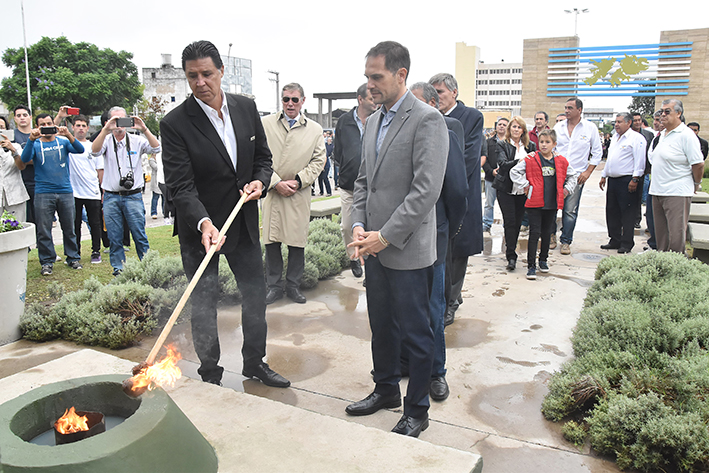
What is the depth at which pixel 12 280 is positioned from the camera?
14.4 feet

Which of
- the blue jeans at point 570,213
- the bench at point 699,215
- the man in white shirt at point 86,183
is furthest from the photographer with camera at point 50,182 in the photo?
the bench at point 699,215

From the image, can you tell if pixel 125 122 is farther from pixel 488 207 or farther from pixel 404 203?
pixel 488 207

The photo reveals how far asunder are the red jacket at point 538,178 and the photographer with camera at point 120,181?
4574 millimetres

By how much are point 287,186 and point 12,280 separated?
2.58 metres

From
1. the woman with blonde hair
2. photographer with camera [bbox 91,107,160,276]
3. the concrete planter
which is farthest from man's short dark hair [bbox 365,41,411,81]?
the woman with blonde hair

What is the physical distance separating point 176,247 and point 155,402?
641 cm

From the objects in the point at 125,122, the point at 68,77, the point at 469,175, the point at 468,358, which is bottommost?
the point at 468,358

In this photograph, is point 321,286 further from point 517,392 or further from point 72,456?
point 72,456

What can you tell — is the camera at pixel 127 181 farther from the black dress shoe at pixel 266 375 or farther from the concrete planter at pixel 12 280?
the black dress shoe at pixel 266 375

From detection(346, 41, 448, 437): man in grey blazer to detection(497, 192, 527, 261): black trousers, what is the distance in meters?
4.00

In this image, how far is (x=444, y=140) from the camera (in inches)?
112

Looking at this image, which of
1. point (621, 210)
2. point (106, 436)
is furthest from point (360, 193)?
point (621, 210)

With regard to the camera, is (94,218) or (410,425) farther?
(94,218)

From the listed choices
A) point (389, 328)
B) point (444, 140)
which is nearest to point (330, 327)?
point (389, 328)
